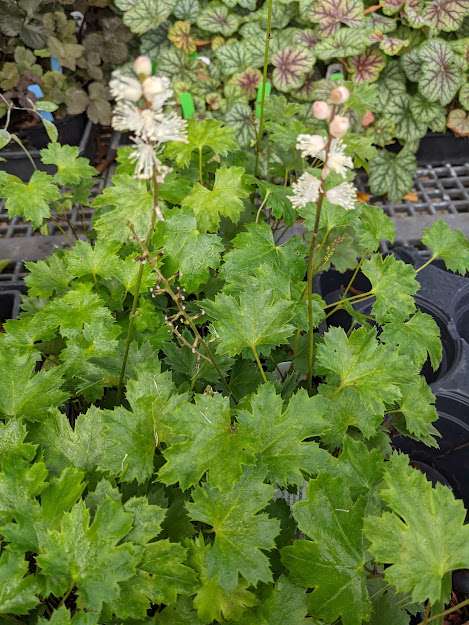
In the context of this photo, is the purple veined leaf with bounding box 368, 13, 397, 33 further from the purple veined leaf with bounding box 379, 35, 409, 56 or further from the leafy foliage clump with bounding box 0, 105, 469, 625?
the leafy foliage clump with bounding box 0, 105, 469, 625

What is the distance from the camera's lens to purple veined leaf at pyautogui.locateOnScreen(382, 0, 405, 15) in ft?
8.44

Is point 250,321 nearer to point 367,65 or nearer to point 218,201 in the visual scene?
point 218,201

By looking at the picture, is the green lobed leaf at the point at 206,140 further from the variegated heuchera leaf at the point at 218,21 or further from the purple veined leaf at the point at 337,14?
the variegated heuchera leaf at the point at 218,21

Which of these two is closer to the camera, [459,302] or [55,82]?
[459,302]

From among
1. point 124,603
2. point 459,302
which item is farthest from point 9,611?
point 459,302

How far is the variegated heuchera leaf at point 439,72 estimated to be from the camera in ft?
8.20

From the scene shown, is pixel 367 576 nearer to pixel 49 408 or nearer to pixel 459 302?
pixel 49 408

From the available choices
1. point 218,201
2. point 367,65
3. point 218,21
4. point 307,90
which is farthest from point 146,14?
point 218,201

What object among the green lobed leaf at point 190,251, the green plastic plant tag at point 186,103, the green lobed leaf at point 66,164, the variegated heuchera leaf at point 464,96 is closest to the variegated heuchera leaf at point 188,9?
the green plastic plant tag at point 186,103

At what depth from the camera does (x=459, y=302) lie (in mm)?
1770

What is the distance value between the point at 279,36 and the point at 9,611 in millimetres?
2669

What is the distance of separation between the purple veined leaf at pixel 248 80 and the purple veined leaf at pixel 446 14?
0.79m

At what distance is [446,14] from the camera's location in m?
2.51

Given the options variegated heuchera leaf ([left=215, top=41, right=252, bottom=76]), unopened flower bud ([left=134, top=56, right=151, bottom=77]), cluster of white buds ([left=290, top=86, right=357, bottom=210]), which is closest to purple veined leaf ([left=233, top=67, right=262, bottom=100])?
variegated heuchera leaf ([left=215, top=41, right=252, bottom=76])
